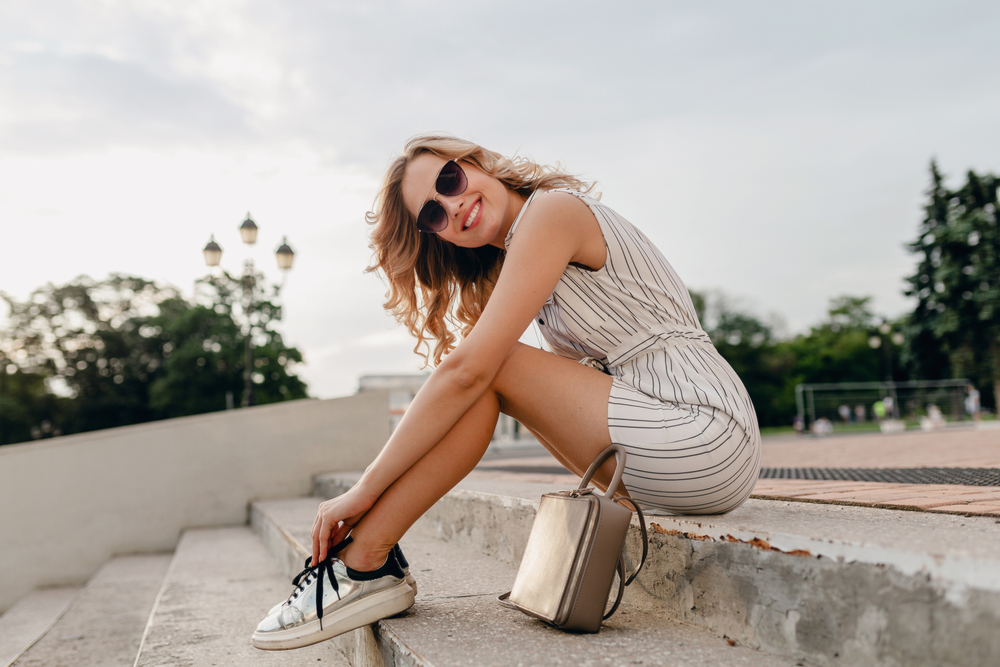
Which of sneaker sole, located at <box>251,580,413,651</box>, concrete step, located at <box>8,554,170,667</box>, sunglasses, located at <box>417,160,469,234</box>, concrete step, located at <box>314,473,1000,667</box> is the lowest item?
concrete step, located at <box>8,554,170,667</box>

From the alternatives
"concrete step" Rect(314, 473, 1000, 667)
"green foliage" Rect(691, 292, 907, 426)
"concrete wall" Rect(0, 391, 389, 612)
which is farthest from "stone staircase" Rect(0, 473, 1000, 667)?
"green foliage" Rect(691, 292, 907, 426)

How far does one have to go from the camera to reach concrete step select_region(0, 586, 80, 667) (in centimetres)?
346

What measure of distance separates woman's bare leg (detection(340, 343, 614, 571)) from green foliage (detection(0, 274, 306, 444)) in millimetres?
27317

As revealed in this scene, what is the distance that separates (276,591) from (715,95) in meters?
11.5

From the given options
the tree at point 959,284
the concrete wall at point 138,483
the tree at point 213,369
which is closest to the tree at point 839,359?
the tree at point 959,284

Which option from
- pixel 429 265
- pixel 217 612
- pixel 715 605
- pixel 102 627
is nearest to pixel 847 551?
pixel 715 605

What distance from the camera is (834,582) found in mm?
916

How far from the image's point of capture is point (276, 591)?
2.80m

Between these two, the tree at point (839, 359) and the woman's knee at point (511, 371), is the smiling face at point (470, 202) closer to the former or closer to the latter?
the woman's knee at point (511, 371)

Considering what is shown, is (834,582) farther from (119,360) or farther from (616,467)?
(119,360)

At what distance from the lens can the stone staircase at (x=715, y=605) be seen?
0.78m

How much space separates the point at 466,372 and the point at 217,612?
6.25 ft

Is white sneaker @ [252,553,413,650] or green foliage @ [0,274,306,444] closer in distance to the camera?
white sneaker @ [252,553,413,650]

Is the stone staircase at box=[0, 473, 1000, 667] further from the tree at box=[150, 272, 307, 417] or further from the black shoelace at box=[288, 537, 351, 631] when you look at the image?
the tree at box=[150, 272, 307, 417]
